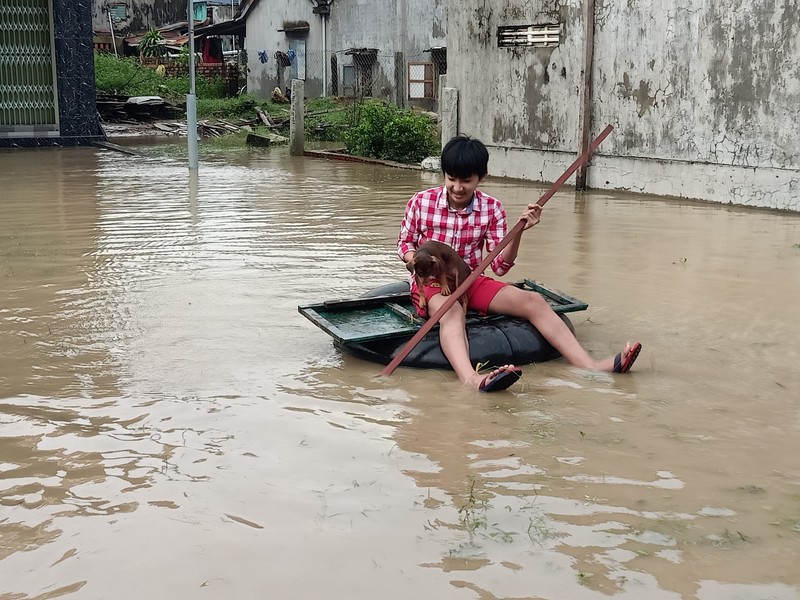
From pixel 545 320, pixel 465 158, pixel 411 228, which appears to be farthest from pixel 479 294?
pixel 465 158

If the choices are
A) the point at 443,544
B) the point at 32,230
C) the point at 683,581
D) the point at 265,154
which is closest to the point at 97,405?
the point at 443,544

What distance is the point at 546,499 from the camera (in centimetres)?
328

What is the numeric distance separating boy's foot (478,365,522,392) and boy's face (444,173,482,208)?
1.01 meters

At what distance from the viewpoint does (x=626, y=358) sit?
4.56 m

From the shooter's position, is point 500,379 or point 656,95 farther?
point 656,95

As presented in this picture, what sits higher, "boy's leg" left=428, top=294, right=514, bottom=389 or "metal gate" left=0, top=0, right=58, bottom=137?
"metal gate" left=0, top=0, right=58, bottom=137

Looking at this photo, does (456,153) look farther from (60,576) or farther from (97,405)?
(60,576)

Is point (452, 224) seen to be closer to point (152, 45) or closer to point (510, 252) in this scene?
point (510, 252)

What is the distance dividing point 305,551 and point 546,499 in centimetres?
86

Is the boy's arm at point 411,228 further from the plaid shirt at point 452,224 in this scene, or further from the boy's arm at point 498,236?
the boy's arm at point 498,236

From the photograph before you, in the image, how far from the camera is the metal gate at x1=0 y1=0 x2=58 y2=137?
57.1 ft

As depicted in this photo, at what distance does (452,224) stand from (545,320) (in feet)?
2.24

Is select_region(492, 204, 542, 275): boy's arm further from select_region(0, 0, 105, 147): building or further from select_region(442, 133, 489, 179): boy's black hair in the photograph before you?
select_region(0, 0, 105, 147): building

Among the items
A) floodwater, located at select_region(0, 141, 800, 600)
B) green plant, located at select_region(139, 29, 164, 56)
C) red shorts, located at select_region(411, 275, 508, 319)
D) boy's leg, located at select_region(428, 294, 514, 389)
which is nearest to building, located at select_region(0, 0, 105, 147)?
floodwater, located at select_region(0, 141, 800, 600)
